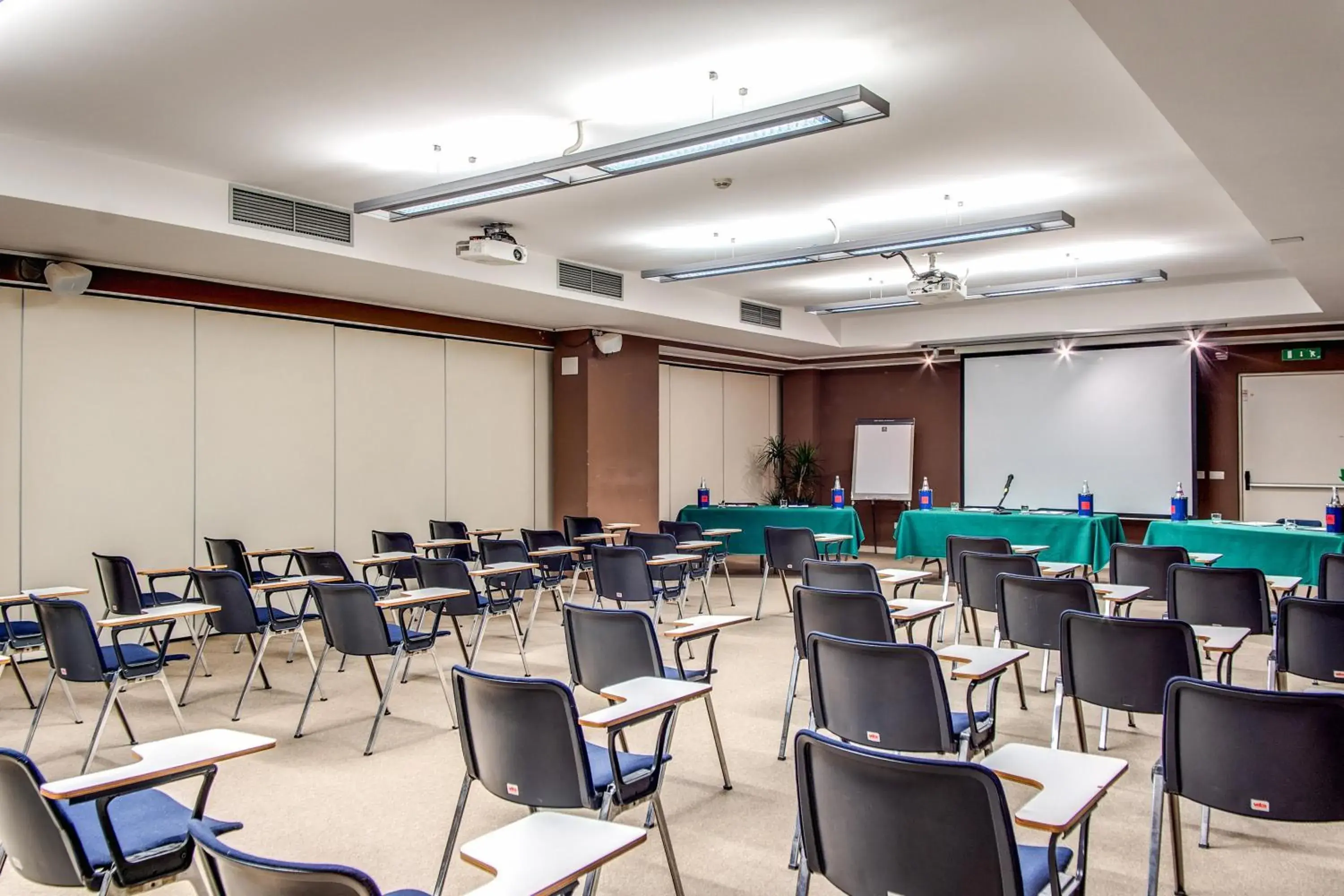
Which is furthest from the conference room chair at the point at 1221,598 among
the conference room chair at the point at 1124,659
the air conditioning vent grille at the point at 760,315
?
the air conditioning vent grille at the point at 760,315

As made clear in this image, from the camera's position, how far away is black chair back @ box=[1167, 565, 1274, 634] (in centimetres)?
480

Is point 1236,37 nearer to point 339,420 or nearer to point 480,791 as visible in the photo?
point 480,791

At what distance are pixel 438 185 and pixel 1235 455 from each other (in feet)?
32.1

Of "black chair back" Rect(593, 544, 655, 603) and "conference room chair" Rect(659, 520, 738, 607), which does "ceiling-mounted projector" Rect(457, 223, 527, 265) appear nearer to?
"black chair back" Rect(593, 544, 655, 603)

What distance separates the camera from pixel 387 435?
905cm

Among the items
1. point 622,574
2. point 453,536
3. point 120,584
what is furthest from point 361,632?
point 453,536

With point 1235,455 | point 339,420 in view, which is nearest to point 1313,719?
point 339,420

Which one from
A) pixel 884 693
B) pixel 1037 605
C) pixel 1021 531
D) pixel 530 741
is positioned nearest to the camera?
pixel 530 741

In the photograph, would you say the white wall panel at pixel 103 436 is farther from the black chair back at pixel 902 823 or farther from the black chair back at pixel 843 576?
the black chair back at pixel 902 823

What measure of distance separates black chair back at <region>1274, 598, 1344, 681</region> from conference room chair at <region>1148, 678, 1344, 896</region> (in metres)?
1.66

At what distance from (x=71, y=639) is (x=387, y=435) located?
4.80m

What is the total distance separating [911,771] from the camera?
1.85m

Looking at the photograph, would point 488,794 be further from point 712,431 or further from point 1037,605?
point 712,431

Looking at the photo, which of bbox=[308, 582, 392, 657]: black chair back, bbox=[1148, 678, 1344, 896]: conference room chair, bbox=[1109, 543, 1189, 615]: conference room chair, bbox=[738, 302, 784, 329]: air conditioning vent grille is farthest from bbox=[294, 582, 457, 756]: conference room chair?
bbox=[738, 302, 784, 329]: air conditioning vent grille
